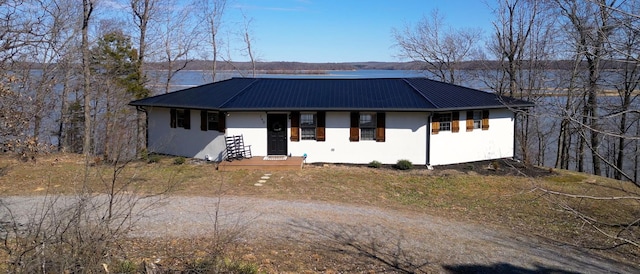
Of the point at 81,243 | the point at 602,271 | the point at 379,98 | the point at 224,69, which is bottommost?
the point at 602,271

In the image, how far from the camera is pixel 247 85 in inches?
882

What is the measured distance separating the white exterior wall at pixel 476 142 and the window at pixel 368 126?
2.38 meters

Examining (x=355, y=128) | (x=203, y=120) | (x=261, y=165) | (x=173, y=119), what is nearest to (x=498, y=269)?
(x=261, y=165)

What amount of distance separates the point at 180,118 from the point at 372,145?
858 centimetres

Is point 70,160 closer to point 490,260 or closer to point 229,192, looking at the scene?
point 229,192

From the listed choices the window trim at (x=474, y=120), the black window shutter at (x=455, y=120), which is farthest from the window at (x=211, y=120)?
the window trim at (x=474, y=120)

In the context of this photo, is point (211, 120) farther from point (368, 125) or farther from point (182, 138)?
point (368, 125)

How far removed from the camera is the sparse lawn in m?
11.9

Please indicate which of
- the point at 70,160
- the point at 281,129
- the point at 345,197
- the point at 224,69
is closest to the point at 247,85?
the point at 281,129

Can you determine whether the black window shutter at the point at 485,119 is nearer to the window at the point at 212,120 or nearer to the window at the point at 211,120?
the window at the point at 211,120

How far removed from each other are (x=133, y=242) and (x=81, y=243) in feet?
12.8

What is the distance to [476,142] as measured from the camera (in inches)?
803

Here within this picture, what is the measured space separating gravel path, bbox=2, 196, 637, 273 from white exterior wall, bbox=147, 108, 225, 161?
7.32m

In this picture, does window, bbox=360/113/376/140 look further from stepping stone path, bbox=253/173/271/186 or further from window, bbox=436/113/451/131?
stepping stone path, bbox=253/173/271/186
